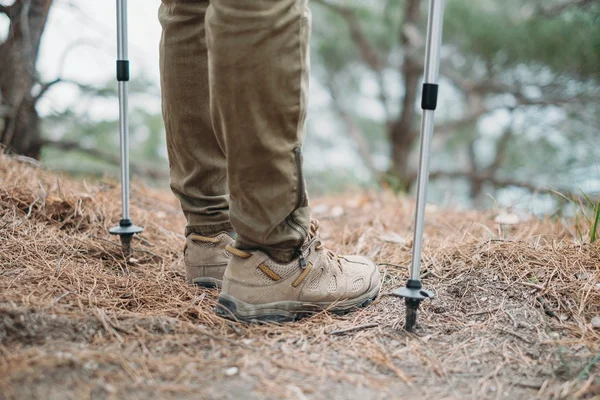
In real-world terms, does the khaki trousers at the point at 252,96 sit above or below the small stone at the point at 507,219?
above

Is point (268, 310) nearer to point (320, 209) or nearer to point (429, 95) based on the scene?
point (429, 95)

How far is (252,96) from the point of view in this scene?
91 centimetres

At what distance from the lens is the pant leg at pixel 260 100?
0.88m

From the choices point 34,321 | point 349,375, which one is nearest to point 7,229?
point 34,321

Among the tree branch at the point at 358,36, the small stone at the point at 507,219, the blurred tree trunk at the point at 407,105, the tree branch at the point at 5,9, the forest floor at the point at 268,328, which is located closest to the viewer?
the forest floor at the point at 268,328

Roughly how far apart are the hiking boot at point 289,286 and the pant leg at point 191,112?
0.79 feet

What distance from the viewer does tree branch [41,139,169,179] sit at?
99.3 inches

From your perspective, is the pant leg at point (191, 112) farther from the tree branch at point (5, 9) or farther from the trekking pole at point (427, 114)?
the tree branch at point (5, 9)

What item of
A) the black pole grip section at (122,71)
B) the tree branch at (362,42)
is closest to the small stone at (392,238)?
the black pole grip section at (122,71)

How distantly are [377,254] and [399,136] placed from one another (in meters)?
3.45

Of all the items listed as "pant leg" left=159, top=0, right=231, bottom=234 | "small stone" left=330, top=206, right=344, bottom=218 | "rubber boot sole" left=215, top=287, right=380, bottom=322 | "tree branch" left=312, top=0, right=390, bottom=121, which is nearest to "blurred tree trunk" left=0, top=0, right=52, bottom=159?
"pant leg" left=159, top=0, right=231, bottom=234

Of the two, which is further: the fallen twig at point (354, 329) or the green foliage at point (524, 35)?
the green foliage at point (524, 35)

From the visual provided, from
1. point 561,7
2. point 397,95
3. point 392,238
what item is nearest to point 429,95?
point 392,238

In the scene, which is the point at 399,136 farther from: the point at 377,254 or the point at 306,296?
the point at 306,296
